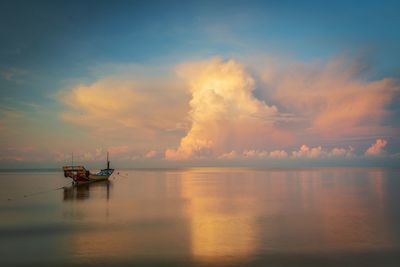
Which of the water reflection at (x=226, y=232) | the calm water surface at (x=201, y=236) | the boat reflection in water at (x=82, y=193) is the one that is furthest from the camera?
the boat reflection in water at (x=82, y=193)

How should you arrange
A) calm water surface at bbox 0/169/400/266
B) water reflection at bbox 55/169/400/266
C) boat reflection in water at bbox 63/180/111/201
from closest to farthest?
calm water surface at bbox 0/169/400/266, water reflection at bbox 55/169/400/266, boat reflection in water at bbox 63/180/111/201

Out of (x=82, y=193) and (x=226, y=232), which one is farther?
(x=82, y=193)

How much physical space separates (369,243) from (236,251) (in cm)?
652

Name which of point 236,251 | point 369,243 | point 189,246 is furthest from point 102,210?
point 369,243

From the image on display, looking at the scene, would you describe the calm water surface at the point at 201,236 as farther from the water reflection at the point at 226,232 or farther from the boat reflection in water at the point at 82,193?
the boat reflection in water at the point at 82,193

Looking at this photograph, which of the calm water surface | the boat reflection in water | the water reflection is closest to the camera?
the calm water surface

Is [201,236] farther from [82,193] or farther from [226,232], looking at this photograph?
[82,193]

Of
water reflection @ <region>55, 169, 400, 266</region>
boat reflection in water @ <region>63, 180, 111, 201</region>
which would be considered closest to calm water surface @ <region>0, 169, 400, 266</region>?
water reflection @ <region>55, 169, 400, 266</region>

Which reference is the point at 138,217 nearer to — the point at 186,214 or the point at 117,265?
the point at 186,214

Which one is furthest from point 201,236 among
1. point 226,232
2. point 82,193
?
point 82,193

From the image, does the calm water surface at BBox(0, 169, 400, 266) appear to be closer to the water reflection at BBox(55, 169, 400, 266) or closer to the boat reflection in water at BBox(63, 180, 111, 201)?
the water reflection at BBox(55, 169, 400, 266)

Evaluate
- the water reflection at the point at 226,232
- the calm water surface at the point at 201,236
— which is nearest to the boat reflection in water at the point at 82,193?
the water reflection at the point at 226,232

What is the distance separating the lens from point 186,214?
27.5 metres

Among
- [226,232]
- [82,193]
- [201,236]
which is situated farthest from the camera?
[82,193]
